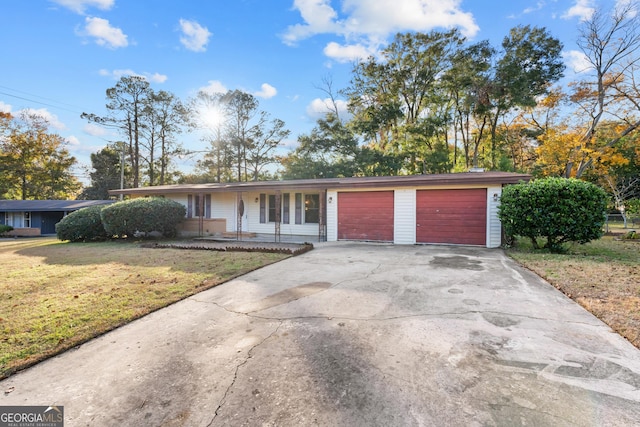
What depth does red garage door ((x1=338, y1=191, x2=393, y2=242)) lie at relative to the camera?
10875mm

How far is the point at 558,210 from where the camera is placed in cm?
780

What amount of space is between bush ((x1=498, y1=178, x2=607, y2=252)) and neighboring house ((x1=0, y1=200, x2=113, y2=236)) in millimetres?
28057

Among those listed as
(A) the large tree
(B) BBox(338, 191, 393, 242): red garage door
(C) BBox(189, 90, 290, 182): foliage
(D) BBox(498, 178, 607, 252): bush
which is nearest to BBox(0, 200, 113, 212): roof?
(C) BBox(189, 90, 290, 182): foliage

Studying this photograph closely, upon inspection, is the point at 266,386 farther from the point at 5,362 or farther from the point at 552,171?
the point at 552,171

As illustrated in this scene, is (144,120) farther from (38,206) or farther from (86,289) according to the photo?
(86,289)

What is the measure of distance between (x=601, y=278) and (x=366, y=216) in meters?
6.85

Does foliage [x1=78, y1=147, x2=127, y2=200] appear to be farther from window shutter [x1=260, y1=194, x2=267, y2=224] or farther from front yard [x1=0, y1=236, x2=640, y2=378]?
front yard [x1=0, y1=236, x2=640, y2=378]

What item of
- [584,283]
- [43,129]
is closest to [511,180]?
[584,283]

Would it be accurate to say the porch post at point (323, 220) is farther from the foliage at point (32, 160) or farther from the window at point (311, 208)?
the foliage at point (32, 160)

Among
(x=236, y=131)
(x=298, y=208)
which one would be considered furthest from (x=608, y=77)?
(x=236, y=131)

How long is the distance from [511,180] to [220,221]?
12010 millimetres

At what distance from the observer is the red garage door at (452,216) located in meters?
9.68

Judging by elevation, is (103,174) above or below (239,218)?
above

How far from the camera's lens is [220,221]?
46.8 feet
